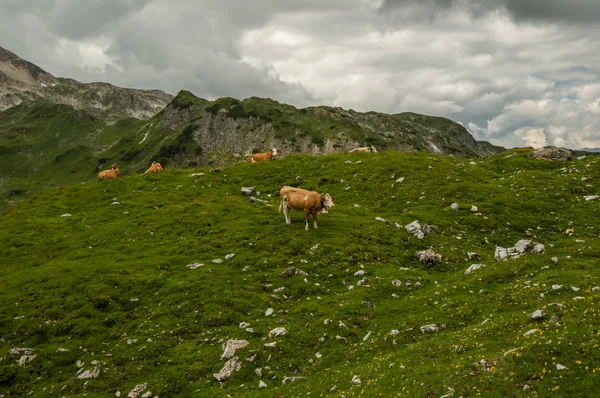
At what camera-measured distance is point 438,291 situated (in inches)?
770

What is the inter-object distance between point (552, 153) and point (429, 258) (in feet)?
116

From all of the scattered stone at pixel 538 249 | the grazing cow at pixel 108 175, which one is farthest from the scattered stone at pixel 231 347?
the grazing cow at pixel 108 175

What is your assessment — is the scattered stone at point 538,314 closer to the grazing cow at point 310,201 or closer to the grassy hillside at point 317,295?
the grassy hillside at point 317,295

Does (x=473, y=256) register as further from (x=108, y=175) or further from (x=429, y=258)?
(x=108, y=175)

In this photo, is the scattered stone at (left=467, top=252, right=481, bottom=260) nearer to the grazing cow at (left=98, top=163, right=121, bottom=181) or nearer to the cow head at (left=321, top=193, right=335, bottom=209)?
the cow head at (left=321, top=193, right=335, bottom=209)

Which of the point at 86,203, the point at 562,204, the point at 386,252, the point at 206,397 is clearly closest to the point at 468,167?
the point at 562,204

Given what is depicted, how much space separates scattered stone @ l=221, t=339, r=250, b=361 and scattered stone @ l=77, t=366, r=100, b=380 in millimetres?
5579

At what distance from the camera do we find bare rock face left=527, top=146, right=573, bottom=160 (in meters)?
46.7

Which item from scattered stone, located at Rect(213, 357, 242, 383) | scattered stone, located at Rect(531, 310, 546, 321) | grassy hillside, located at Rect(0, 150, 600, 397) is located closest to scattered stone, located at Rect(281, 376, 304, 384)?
grassy hillside, located at Rect(0, 150, 600, 397)

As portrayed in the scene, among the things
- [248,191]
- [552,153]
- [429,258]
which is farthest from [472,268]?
[552,153]

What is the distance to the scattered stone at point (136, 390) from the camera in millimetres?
14766

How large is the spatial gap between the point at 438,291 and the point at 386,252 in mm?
6225

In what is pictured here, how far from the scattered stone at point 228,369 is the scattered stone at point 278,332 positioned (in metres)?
2.10

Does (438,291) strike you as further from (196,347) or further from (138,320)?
(138,320)
